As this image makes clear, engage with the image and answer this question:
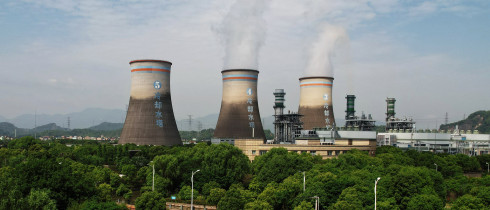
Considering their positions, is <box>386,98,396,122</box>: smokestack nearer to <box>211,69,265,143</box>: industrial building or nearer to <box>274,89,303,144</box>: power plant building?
<box>274,89,303,144</box>: power plant building

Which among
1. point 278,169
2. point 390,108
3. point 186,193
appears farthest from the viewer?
point 390,108

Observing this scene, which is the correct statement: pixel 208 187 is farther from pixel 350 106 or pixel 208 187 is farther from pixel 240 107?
pixel 350 106

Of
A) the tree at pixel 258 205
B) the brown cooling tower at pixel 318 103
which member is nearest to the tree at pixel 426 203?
the tree at pixel 258 205

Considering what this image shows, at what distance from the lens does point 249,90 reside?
6431cm

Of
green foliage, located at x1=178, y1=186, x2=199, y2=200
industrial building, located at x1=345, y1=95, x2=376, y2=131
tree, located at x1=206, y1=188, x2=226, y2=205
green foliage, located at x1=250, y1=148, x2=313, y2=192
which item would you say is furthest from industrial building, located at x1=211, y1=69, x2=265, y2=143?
tree, located at x1=206, y1=188, x2=226, y2=205

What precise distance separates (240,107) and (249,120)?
2310 millimetres

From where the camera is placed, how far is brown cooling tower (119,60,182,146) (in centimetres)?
5928

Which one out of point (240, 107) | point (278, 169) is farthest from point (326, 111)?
point (278, 169)

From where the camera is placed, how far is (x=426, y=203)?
26.1 metres

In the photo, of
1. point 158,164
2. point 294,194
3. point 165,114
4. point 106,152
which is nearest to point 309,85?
point 165,114

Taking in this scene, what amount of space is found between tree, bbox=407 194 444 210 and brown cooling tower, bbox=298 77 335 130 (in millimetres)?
45430

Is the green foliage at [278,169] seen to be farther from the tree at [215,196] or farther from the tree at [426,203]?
the tree at [426,203]

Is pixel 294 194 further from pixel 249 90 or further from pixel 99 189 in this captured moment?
pixel 249 90

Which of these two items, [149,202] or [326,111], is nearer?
[149,202]
